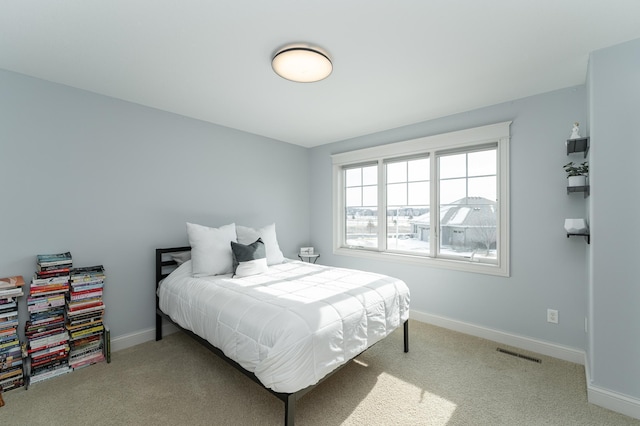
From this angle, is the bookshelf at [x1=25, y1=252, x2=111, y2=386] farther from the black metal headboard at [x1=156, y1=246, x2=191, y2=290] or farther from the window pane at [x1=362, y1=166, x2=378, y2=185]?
the window pane at [x1=362, y1=166, x2=378, y2=185]

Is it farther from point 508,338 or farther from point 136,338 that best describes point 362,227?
point 136,338

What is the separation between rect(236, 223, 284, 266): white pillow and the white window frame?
4.17ft

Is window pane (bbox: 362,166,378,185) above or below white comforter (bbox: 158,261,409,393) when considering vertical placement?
above

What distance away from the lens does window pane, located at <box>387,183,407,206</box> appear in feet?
12.4

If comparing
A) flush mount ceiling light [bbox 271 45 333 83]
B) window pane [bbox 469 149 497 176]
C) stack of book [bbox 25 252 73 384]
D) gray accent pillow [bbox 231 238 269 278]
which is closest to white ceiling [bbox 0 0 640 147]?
flush mount ceiling light [bbox 271 45 333 83]

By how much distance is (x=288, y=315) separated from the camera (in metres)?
Result: 1.72

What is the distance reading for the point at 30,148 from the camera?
232 cm

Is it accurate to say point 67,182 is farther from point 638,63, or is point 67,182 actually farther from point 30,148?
point 638,63

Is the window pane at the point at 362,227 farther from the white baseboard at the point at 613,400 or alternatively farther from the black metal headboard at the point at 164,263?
the white baseboard at the point at 613,400

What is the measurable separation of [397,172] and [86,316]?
3.80m

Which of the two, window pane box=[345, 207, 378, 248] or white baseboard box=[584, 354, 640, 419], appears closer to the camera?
white baseboard box=[584, 354, 640, 419]

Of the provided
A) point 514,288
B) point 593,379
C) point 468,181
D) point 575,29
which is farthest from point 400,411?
point 575,29

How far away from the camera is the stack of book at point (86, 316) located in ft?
7.66

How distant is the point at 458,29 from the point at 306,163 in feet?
10.8
